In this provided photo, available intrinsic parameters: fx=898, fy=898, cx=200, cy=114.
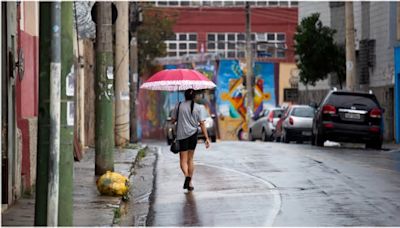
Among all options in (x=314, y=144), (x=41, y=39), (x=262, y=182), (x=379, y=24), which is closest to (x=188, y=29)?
(x=379, y=24)

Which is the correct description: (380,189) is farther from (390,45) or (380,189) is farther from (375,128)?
(390,45)

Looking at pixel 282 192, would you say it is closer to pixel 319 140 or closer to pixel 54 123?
pixel 54 123

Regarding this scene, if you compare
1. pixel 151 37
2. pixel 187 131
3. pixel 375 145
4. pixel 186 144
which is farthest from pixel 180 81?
pixel 151 37

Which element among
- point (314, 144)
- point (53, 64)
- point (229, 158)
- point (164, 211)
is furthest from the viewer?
point (314, 144)

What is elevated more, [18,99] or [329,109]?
[18,99]

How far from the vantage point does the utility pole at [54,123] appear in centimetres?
883

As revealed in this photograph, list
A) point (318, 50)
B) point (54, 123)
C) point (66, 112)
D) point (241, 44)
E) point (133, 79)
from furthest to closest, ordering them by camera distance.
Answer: point (241, 44) → point (318, 50) → point (133, 79) → point (66, 112) → point (54, 123)

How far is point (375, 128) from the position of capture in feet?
86.0

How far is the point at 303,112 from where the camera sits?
1298 inches

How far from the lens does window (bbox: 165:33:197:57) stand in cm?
6156

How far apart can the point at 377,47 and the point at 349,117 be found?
1251 cm

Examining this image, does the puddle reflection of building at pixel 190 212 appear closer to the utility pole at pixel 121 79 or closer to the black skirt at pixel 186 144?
the black skirt at pixel 186 144

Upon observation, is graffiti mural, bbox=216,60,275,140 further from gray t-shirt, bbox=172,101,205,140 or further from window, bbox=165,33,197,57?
gray t-shirt, bbox=172,101,205,140

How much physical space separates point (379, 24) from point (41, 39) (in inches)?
1163
